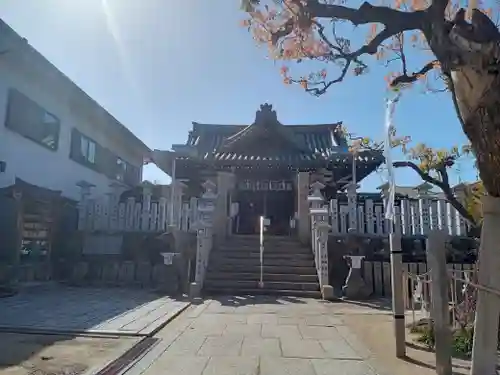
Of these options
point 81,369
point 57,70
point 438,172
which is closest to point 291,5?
point 81,369

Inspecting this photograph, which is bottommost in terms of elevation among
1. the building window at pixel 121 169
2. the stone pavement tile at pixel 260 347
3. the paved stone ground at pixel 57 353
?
the stone pavement tile at pixel 260 347

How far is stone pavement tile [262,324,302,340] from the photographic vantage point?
5.17 meters

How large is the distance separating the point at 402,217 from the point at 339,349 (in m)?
7.20

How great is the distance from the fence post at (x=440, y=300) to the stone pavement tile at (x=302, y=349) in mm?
1246

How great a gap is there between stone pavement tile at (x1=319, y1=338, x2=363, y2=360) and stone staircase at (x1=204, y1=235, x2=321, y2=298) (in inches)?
167

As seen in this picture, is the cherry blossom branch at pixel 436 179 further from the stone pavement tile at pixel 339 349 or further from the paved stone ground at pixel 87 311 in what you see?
the paved stone ground at pixel 87 311

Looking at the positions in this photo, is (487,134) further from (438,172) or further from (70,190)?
(70,190)

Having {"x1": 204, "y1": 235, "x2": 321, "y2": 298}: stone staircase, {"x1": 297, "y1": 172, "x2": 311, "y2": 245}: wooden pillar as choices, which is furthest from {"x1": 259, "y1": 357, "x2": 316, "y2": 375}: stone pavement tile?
{"x1": 297, "y1": 172, "x2": 311, "y2": 245}: wooden pillar

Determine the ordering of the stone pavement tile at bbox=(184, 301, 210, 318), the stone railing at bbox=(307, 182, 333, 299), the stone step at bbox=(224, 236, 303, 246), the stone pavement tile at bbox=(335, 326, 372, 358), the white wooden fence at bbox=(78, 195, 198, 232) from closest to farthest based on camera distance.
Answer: the stone pavement tile at bbox=(335, 326, 372, 358) < the stone pavement tile at bbox=(184, 301, 210, 318) < the stone railing at bbox=(307, 182, 333, 299) < the stone step at bbox=(224, 236, 303, 246) < the white wooden fence at bbox=(78, 195, 198, 232)

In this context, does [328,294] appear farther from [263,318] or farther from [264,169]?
[264,169]

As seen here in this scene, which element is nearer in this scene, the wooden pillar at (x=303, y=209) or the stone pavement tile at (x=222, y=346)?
the stone pavement tile at (x=222, y=346)

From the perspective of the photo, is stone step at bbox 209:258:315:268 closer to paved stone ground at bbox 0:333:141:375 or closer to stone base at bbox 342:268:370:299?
stone base at bbox 342:268:370:299

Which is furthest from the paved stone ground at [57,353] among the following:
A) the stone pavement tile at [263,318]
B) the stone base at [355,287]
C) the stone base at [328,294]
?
the stone base at [355,287]

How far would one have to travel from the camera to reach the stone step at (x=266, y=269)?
397 inches
